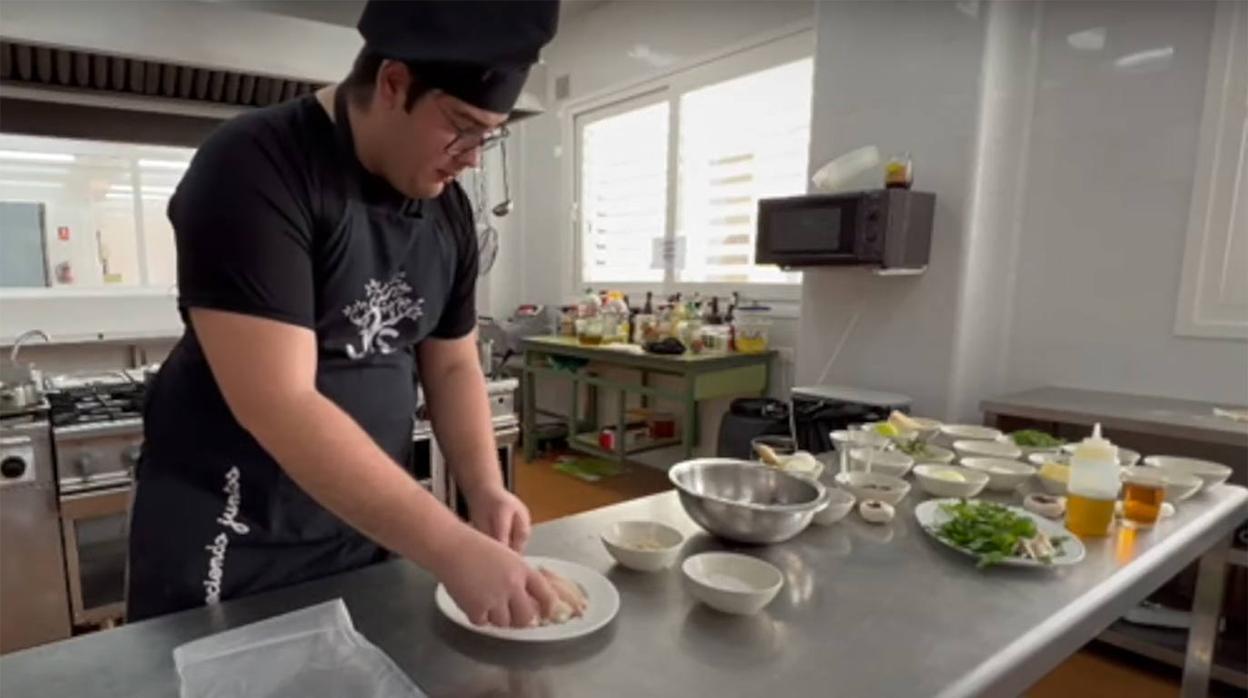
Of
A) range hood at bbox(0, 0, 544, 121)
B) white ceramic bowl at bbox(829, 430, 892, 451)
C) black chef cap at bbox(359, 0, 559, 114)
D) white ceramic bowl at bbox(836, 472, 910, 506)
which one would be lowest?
white ceramic bowl at bbox(836, 472, 910, 506)

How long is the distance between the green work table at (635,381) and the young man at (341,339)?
2.24 m

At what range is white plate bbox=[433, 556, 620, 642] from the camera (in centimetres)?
72

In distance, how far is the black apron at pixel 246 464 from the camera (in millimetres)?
881

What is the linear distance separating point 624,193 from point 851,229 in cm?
219

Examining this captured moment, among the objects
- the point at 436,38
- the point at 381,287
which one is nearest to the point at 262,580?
the point at 381,287

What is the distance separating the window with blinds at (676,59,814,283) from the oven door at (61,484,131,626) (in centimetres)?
287

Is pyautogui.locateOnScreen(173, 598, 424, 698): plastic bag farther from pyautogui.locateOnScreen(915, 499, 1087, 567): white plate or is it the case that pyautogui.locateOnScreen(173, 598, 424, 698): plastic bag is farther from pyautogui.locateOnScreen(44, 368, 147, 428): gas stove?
pyautogui.locateOnScreen(44, 368, 147, 428): gas stove

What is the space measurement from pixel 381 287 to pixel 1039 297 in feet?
8.77

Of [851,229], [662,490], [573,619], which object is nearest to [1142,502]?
[573,619]

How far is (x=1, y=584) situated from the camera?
1777 mm

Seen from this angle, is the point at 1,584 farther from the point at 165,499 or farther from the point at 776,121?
the point at 776,121

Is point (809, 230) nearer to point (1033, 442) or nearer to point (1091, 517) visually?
point (1033, 442)

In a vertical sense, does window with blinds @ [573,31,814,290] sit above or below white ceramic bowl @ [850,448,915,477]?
above

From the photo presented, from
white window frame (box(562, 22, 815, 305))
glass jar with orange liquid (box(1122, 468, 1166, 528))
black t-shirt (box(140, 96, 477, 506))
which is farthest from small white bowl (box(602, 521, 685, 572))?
white window frame (box(562, 22, 815, 305))
